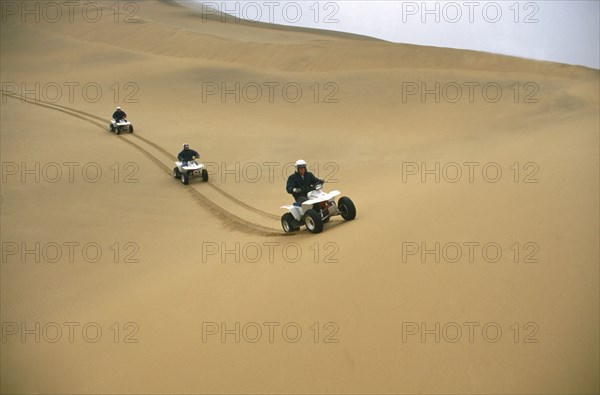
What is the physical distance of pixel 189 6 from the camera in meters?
54.5

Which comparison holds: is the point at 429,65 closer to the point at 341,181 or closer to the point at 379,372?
the point at 341,181

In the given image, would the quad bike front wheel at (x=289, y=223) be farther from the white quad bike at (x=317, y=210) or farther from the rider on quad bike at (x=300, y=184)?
the rider on quad bike at (x=300, y=184)

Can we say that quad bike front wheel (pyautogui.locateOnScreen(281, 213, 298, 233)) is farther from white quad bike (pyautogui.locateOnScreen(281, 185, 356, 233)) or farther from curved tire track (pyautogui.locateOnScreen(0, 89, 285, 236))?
curved tire track (pyautogui.locateOnScreen(0, 89, 285, 236))

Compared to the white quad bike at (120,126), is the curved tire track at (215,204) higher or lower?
lower

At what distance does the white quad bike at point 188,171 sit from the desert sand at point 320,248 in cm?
35

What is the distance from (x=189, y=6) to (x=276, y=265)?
51.6 metres

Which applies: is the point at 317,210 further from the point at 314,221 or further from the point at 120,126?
the point at 120,126

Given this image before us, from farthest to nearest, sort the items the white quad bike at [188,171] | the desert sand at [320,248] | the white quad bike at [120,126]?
1. the white quad bike at [120,126]
2. the white quad bike at [188,171]
3. the desert sand at [320,248]

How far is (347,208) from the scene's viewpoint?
10.0 m

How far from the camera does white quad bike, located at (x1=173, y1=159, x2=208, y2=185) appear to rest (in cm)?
1574

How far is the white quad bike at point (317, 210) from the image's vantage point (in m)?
9.98

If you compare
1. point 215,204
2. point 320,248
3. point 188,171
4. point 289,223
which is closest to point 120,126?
point 188,171

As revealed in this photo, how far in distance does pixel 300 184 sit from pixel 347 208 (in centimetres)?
107

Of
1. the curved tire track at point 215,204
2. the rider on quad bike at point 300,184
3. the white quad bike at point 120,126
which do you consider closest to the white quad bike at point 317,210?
the rider on quad bike at point 300,184
